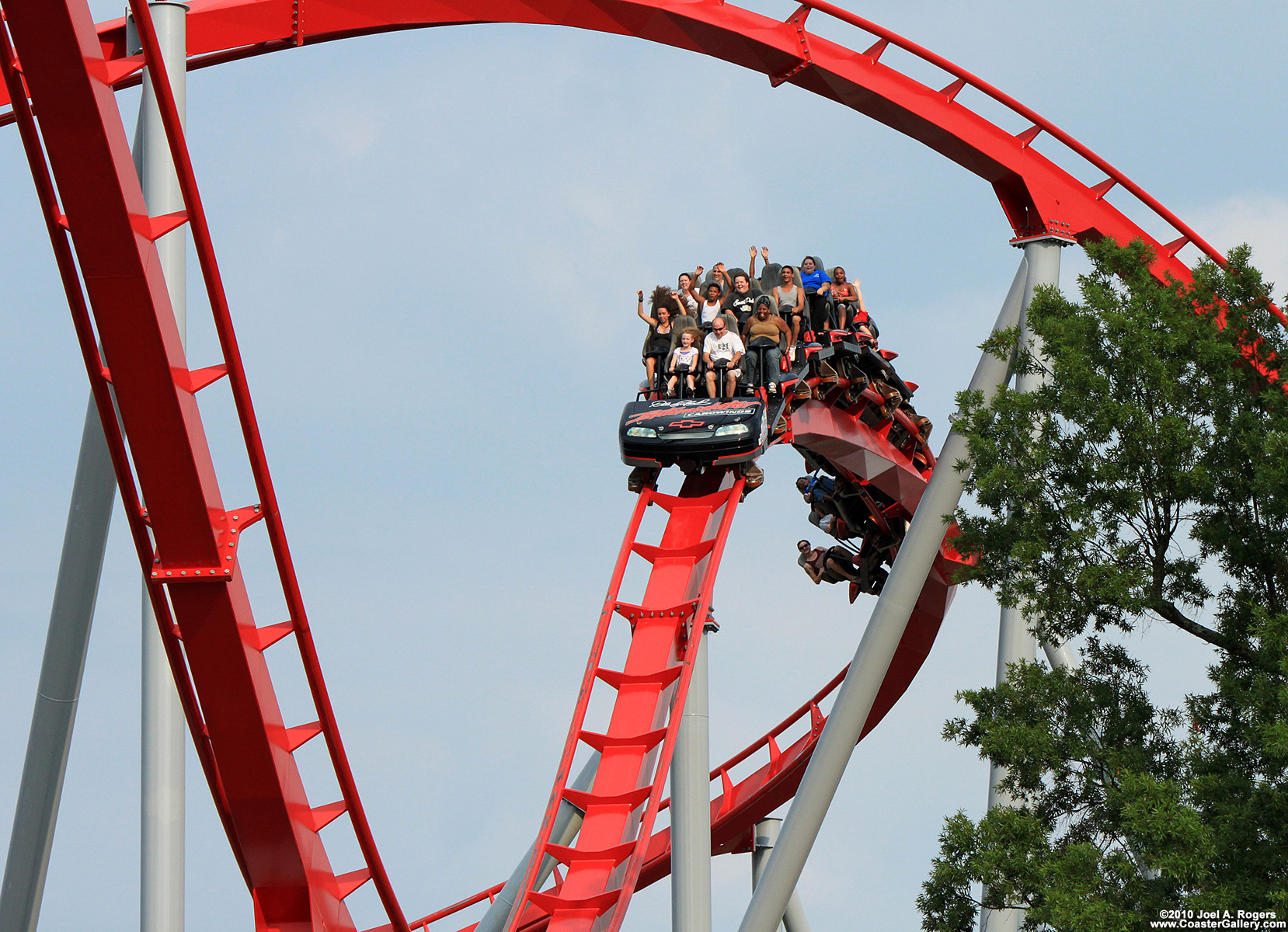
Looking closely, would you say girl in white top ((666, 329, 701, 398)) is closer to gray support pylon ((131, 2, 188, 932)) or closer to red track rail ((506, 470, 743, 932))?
red track rail ((506, 470, 743, 932))

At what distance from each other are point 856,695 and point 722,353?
2535mm

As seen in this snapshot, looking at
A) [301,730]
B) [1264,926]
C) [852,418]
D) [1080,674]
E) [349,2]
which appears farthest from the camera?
[852,418]

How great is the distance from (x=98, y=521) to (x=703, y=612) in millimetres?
3289

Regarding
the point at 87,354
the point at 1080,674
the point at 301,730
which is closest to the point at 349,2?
the point at 87,354

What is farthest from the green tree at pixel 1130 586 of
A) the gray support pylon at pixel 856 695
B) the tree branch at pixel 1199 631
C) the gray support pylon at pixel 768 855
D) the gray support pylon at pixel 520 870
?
the gray support pylon at pixel 768 855

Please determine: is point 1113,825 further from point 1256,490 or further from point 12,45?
point 12,45

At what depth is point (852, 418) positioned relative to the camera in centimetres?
1288

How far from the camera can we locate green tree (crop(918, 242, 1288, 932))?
727cm

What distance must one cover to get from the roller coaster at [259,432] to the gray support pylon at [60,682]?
794 mm

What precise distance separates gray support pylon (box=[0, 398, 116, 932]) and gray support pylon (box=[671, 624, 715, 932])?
362cm

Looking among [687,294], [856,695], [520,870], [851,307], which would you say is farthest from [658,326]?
[520,870]

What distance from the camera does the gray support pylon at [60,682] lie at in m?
7.66

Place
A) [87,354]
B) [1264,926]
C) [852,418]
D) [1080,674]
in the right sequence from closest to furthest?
[87,354] < [1264,926] < [1080,674] < [852,418]

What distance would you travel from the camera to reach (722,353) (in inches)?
436
